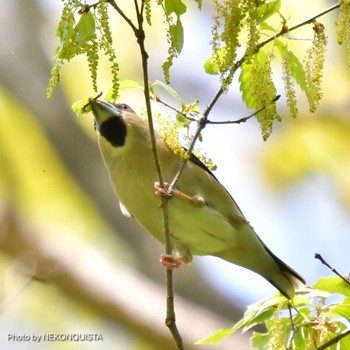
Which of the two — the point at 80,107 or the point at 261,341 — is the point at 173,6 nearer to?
the point at 80,107

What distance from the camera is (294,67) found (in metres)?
3.05

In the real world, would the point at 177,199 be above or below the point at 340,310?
above

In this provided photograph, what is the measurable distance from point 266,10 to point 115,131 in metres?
1.92

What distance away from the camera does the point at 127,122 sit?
4625 mm

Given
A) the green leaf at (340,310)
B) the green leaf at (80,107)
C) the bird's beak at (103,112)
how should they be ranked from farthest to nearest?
the bird's beak at (103,112) < the green leaf at (80,107) < the green leaf at (340,310)

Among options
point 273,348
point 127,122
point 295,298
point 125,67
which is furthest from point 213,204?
point 125,67

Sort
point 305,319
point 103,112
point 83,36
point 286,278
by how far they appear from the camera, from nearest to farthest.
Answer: point 83,36
point 305,319
point 103,112
point 286,278

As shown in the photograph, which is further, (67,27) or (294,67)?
(294,67)

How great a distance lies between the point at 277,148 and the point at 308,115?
0.49 meters

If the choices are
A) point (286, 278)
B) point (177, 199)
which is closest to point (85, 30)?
point (177, 199)

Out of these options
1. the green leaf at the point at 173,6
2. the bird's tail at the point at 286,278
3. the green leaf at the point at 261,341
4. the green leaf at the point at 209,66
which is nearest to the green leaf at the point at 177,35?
the green leaf at the point at 173,6

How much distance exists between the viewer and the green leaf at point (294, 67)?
9.93 feet

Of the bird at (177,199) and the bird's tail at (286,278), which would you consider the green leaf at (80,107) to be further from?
the bird's tail at (286,278)

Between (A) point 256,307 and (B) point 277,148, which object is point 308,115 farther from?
(A) point 256,307
